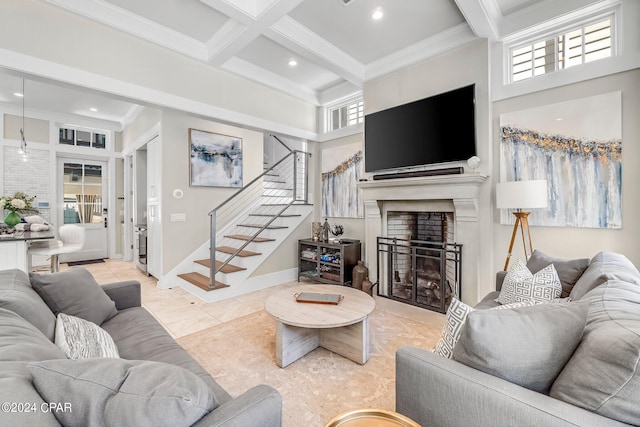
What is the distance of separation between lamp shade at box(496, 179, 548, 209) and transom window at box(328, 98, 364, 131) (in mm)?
2543

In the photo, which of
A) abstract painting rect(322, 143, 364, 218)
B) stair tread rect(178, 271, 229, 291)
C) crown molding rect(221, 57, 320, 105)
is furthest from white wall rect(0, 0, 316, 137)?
stair tread rect(178, 271, 229, 291)

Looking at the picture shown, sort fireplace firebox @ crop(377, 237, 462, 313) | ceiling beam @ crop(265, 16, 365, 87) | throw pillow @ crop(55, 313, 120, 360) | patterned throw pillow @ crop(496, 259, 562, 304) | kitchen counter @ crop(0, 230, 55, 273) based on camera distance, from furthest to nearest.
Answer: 1. fireplace firebox @ crop(377, 237, 462, 313)
2. ceiling beam @ crop(265, 16, 365, 87)
3. kitchen counter @ crop(0, 230, 55, 273)
4. patterned throw pillow @ crop(496, 259, 562, 304)
5. throw pillow @ crop(55, 313, 120, 360)

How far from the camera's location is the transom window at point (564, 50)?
2.47m

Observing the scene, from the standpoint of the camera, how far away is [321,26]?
297 cm

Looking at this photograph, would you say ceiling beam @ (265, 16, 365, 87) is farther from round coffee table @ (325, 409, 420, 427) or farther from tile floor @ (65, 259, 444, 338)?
round coffee table @ (325, 409, 420, 427)

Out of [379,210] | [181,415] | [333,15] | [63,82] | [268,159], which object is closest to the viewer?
[181,415]

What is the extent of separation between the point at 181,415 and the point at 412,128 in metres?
3.43

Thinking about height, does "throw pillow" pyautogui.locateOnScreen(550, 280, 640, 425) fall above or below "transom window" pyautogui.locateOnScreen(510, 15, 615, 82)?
below

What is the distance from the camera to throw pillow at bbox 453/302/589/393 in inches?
34.9

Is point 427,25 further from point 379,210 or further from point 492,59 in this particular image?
point 379,210

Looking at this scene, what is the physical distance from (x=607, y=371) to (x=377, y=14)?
3.15 m

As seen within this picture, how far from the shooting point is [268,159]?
7094mm

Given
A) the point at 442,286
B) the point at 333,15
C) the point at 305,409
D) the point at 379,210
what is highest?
the point at 333,15

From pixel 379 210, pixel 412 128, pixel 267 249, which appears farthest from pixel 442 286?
pixel 267 249
